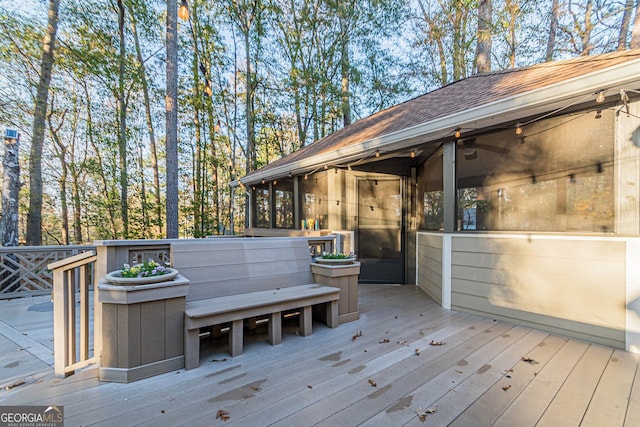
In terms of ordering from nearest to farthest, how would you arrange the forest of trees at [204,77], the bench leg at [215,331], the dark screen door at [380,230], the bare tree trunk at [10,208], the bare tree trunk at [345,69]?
the bench leg at [215,331]
the bare tree trunk at [10,208]
the dark screen door at [380,230]
the forest of trees at [204,77]
the bare tree trunk at [345,69]

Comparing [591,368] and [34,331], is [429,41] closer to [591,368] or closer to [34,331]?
[591,368]

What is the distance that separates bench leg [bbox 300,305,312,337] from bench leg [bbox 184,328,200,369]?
3.24 ft

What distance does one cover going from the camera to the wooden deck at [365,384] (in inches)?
59.6

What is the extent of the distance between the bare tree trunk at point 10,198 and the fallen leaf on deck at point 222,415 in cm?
590

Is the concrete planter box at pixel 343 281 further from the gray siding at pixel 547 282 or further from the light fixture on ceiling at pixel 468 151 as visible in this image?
the light fixture on ceiling at pixel 468 151

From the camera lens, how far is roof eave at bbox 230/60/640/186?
2326 mm

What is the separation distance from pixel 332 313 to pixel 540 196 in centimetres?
254

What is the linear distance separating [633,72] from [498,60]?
960 centimetres

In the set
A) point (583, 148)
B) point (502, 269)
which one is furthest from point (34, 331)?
point (583, 148)

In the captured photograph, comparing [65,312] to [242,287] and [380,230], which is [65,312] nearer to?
[242,287]

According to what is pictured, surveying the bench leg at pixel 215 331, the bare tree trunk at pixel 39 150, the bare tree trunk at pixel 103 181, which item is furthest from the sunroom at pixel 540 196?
the bare tree trunk at pixel 103 181

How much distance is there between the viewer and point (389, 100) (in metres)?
11.9

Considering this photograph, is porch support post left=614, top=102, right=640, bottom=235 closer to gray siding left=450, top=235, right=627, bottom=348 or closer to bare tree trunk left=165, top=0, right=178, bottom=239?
gray siding left=450, top=235, right=627, bottom=348

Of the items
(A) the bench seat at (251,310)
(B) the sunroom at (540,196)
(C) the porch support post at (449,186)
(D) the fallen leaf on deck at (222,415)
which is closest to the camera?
(D) the fallen leaf on deck at (222,415)
